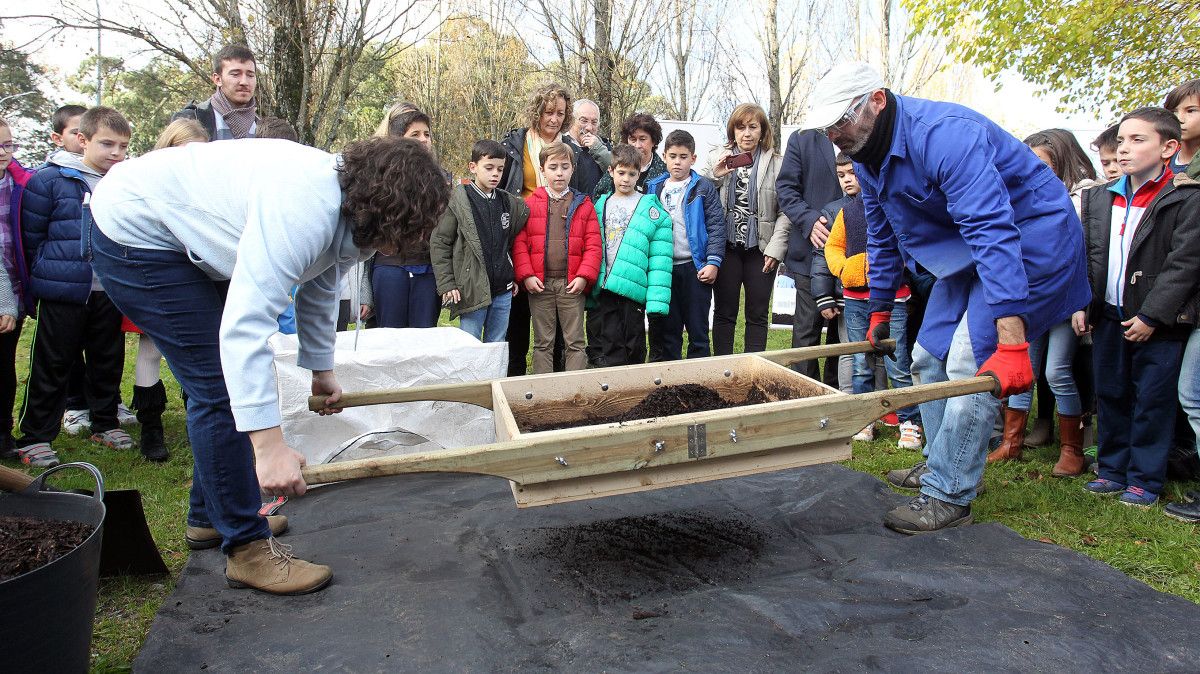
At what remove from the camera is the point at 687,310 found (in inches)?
212

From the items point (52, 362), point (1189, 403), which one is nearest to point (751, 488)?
point (1189, 403)

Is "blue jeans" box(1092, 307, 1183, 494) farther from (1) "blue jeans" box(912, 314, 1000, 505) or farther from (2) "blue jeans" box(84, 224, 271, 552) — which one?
(2) "blue jeans" box(84, 224, 271, 552)

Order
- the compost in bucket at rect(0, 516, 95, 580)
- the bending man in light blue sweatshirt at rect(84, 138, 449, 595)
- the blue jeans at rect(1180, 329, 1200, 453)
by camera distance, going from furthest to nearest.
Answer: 1. the blue jeans at rect(1180, 329, 1200, 453)
2. the bending man in light blue sweatshirt at rect(84, 138, 449, 595)
3. the compost in bucket at rect(0, 516, 95, 580)

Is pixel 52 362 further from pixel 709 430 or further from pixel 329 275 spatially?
pixel 709 430

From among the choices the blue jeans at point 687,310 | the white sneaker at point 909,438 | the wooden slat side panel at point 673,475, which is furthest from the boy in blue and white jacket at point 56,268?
the white sneaker at point 909,438

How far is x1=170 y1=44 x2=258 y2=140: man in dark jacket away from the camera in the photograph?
4625 mm

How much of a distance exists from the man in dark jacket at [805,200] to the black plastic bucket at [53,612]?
4054 millimetres

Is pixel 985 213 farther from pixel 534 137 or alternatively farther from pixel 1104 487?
pixel 534 137

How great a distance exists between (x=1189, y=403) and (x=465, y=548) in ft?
10.4

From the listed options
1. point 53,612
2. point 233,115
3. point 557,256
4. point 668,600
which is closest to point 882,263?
point 668,600

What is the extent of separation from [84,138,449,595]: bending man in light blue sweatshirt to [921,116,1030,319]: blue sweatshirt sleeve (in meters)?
1.81

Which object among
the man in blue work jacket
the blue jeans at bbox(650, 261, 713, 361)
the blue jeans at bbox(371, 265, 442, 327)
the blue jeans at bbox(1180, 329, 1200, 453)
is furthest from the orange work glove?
the blue jeans at bbox(371, 265, 442, 327)

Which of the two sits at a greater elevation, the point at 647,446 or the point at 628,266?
the point at 628,266

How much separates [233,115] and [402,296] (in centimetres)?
149
